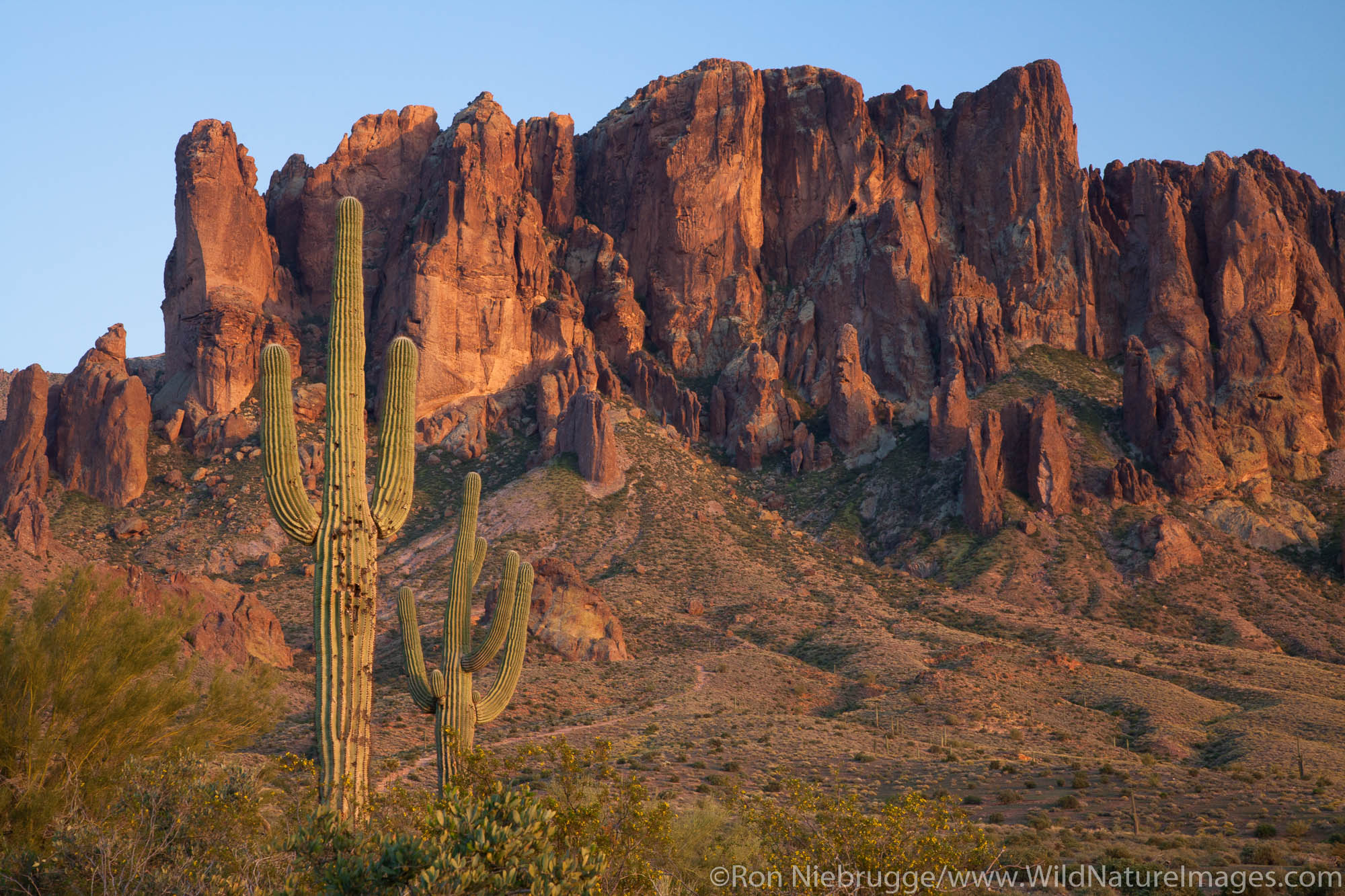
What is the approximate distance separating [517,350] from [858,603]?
3630 cm

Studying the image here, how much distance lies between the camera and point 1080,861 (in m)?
19.6

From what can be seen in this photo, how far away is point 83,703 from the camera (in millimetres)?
14367

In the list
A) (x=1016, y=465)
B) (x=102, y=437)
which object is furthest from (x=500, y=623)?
(x=102, y=437)

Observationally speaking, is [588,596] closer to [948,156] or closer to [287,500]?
[287,500]

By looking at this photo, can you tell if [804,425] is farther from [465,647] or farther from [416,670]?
[416,670]

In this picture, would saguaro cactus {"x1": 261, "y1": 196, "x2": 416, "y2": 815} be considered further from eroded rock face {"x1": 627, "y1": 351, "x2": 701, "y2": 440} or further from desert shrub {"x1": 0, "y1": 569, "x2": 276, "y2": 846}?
eroded rock face {"x1": 627, "y1": 351, "x2": 701, "y2": 440}

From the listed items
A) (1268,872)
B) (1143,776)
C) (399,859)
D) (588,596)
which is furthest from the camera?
(588,596)

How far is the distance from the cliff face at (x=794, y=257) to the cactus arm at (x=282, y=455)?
61.6 meters

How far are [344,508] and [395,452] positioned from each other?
111 centimetres

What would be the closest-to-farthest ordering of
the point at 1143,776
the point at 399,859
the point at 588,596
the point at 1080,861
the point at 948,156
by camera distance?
the point at 399,859 < the point at 1080,861 < the point at 1143,776 < the point at 588,596 < the point at 948,156

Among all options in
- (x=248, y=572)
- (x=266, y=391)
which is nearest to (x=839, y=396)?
(x=248, y=572)

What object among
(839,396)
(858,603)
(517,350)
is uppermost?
(517,350)

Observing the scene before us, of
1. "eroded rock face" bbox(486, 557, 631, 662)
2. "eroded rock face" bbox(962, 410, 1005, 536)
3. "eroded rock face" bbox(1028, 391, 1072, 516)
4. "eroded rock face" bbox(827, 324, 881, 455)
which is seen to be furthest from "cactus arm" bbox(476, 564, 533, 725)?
"eroded rock face" bbox(827, 324, 881, 455)

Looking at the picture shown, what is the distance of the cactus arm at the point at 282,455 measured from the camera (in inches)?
461
